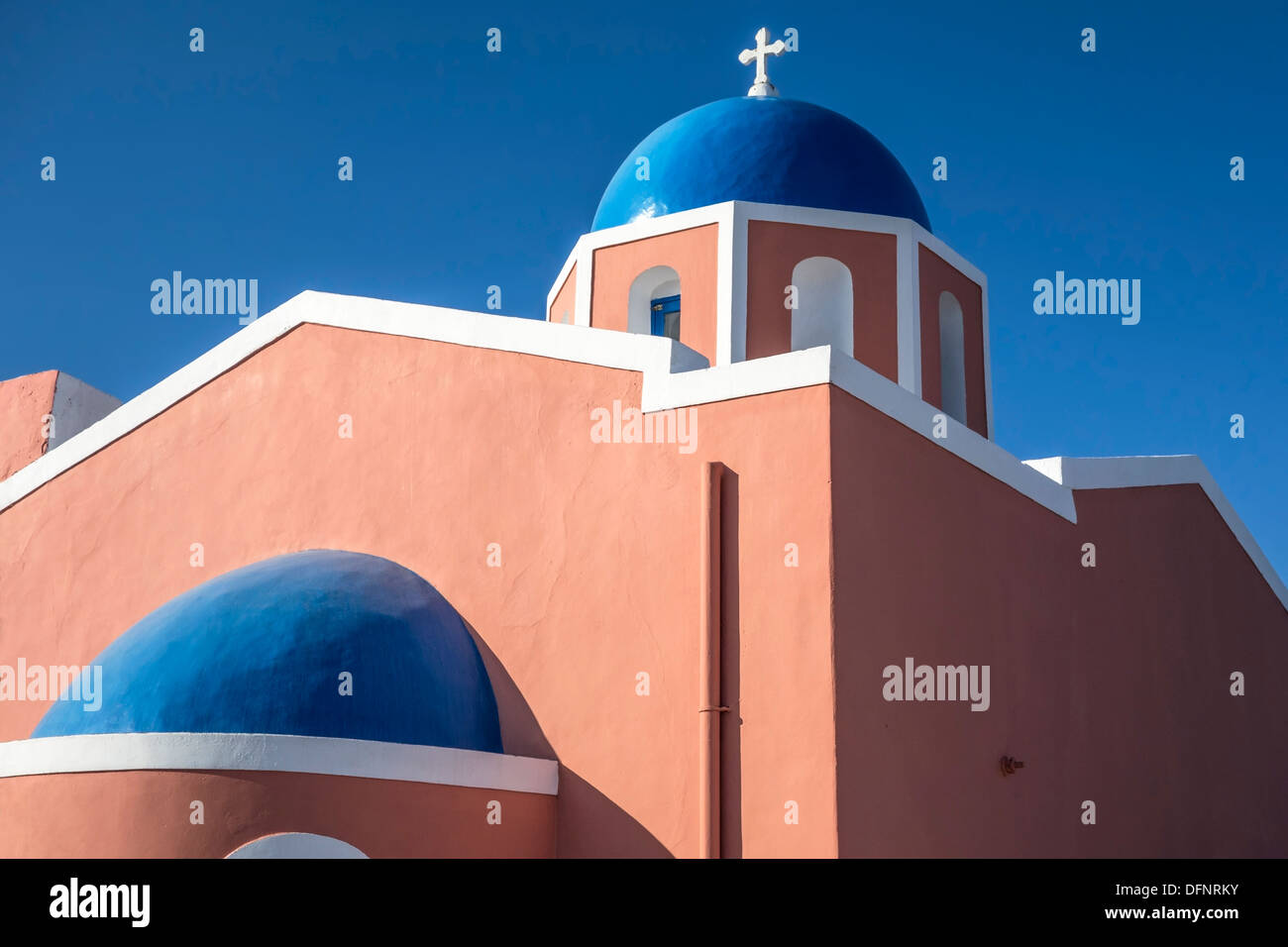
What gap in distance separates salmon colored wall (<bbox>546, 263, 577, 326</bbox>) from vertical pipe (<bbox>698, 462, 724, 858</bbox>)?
3.73 metres

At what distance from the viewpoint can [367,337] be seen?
9.35 metres

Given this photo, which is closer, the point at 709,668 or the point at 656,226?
the point at 709,668

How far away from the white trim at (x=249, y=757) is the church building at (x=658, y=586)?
0.02 metres

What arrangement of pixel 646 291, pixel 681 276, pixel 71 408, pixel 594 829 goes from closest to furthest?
pixel 594 829 < pixel 681 276 < pixel 646 291 < pixel 71 408

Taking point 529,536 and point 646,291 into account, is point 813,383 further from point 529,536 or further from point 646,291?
point 646,291

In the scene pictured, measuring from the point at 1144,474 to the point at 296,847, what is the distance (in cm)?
662

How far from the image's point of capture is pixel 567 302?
1116 cm

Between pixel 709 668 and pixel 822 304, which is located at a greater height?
pixel 822 304

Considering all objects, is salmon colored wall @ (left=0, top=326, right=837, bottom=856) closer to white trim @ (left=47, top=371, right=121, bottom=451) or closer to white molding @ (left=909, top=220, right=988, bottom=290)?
white trim @ (left=47, top=371, right=121, bottom=451)

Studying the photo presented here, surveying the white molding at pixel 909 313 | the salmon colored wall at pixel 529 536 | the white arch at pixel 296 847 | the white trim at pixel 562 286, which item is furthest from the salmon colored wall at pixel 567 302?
the white arch at pixel 296 847

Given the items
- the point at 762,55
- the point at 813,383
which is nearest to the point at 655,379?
the point at 813,383
